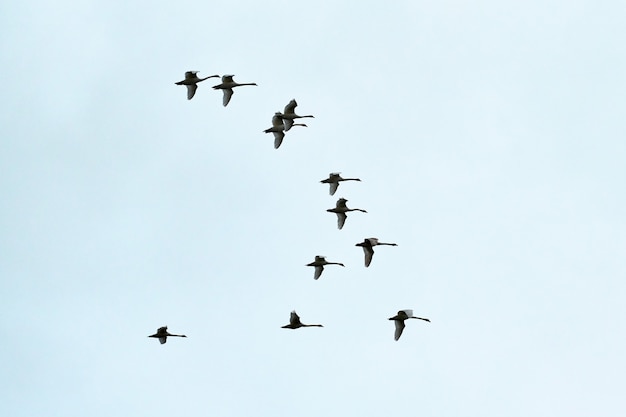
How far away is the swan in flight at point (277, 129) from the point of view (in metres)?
114

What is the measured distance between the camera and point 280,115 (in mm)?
115125

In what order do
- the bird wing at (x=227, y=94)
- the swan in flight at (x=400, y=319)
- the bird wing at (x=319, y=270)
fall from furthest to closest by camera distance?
the bird wing at (x=227, y=94) < the bird wing at (x=319, y=270) < the swan in flight at (x=400, y=319)

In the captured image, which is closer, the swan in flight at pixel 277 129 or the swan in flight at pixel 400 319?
the swan in flight at pixel 400 319

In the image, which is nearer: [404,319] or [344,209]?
[404,319]

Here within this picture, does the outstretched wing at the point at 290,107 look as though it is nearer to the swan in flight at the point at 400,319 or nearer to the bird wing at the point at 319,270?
the bird wing at the point at 319,270

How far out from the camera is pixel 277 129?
114m

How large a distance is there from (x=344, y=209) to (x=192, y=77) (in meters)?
13.5

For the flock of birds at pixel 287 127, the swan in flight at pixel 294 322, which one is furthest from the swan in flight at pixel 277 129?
the swan in flight at pixel 294 322

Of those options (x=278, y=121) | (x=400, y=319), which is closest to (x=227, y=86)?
(x=278, y=121)

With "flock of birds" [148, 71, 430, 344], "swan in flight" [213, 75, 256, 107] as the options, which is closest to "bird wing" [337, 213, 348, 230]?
"flock of birds" [148, 71, 430, 344]

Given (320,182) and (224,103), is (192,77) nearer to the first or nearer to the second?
(224,103)

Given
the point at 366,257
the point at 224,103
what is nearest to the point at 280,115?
the point at 224,103

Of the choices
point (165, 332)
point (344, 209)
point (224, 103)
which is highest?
point (224, 103)

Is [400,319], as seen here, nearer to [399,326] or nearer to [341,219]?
[399,326]
